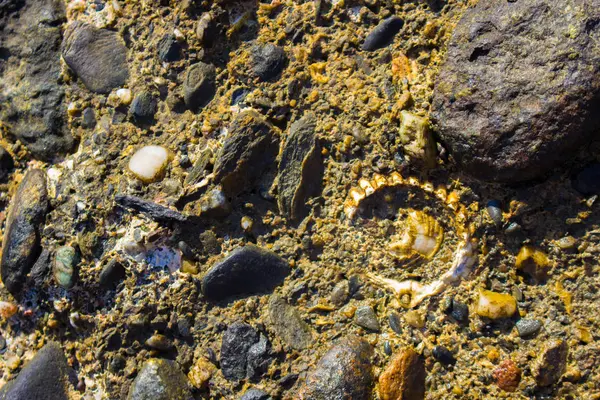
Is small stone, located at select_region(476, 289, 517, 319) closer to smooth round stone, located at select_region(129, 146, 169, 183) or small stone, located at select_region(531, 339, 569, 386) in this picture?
small stone, located at select_region(531, 339, 569, 386)

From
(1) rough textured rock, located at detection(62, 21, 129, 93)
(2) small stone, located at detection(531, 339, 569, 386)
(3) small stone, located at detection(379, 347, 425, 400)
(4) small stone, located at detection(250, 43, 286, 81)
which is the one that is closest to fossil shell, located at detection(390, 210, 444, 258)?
(3) small stone, located at detection(379, 347, 425, 400)

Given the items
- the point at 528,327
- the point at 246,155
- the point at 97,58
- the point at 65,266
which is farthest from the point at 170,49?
the point at 528,327

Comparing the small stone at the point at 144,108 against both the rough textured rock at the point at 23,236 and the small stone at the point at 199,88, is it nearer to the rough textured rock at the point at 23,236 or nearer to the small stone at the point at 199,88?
the small stone at the point at 199,88

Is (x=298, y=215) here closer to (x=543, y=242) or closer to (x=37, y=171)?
(x=543, y=242)

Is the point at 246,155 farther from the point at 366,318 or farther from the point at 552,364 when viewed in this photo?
the point at 552,364

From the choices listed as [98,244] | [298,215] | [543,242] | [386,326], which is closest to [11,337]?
[98,244]

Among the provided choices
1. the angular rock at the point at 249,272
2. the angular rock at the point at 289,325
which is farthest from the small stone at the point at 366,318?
the angular rock at the point at 249,272
